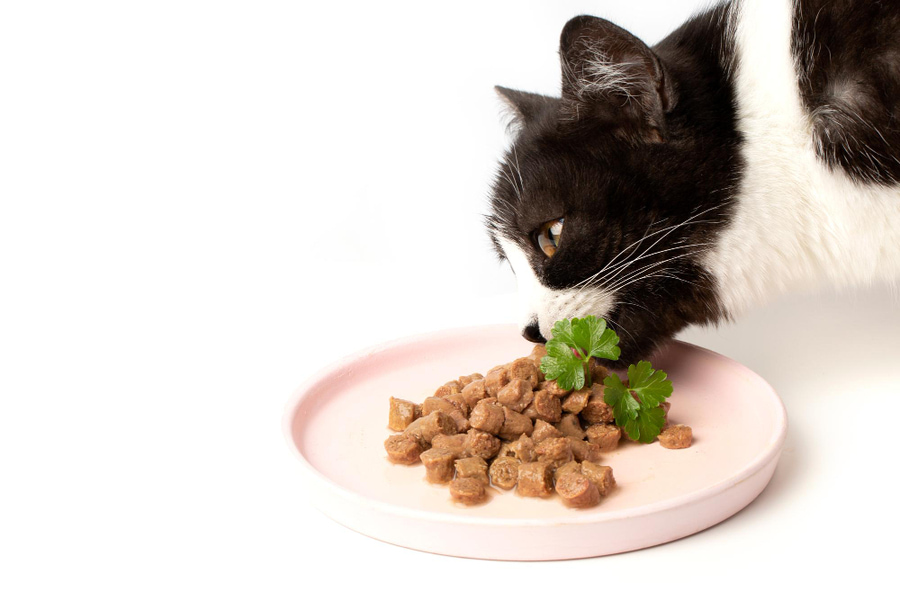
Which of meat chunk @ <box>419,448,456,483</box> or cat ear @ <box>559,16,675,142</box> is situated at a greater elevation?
cat ear @ <box>559,16,675,142</box>

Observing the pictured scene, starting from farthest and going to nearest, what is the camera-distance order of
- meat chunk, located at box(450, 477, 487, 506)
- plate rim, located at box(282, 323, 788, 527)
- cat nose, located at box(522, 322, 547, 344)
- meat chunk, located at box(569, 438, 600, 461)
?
1. cat nose, located at box(522, 322, 547, 344)
2. meat chunk, located at box(569, 438, 600, 461)
3. meat chunk, located at box(450, 477, 487, 506)
4. plate rim, located at box(282, 323, 788, 527)

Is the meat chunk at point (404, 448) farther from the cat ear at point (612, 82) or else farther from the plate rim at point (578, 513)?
the cat ear at point (612, 82)

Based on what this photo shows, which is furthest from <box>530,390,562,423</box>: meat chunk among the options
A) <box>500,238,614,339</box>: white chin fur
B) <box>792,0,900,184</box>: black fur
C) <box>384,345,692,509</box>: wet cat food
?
<box>792,0,900,184</box>: black fur

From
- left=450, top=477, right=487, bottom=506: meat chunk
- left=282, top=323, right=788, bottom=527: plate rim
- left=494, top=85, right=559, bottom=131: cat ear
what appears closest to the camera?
left=282, top=323, right=788, bottom=527: plate rim

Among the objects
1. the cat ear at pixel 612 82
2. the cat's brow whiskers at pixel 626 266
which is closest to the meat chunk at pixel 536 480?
the cat's brow whiskers at pixel 626 266

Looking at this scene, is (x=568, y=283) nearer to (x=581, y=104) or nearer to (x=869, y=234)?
(x=581, y=104)

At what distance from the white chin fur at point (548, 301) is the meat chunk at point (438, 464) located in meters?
0.28

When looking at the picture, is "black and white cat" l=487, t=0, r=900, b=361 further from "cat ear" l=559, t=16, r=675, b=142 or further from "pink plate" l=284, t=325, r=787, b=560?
"pink plate" l=284, t=325, r=787, b=560

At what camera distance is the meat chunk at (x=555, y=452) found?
131 cm

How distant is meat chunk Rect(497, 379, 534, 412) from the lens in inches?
56.2

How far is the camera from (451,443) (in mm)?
1388

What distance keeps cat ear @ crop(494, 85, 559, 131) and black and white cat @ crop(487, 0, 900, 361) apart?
115 mm

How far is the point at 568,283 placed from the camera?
141cm

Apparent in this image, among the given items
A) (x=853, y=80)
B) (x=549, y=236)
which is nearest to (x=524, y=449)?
(x=549, y=236)
